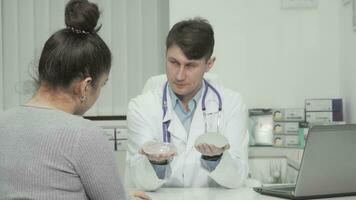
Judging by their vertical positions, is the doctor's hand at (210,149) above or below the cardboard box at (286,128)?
above

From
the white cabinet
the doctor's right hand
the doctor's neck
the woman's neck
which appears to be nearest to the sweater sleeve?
the woman's neck

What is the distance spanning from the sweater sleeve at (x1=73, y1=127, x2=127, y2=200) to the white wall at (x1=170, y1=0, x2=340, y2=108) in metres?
1.65

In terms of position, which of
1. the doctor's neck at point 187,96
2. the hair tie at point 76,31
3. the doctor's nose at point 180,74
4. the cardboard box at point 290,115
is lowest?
the cardboard box at point 290,115

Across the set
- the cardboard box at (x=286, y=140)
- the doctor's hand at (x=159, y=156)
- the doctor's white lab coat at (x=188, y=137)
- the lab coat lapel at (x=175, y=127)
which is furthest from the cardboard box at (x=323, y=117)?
the doctor's hand at (x=159, y=156)

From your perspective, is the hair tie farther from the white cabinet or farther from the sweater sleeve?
the white cabinet

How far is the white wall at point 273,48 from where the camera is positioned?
8.64 ft

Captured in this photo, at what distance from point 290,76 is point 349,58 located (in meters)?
0.34

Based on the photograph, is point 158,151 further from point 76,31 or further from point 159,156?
point 76,31

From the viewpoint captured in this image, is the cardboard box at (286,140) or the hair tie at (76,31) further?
the cardboard box at (286,140)

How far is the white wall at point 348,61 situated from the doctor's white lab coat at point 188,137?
2.55ft

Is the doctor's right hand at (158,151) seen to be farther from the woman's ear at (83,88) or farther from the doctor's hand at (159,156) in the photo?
the woman's ear at (83,88)

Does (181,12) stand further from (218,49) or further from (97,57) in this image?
(97,57)

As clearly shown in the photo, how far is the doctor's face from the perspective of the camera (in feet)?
6.02

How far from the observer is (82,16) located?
115cm
